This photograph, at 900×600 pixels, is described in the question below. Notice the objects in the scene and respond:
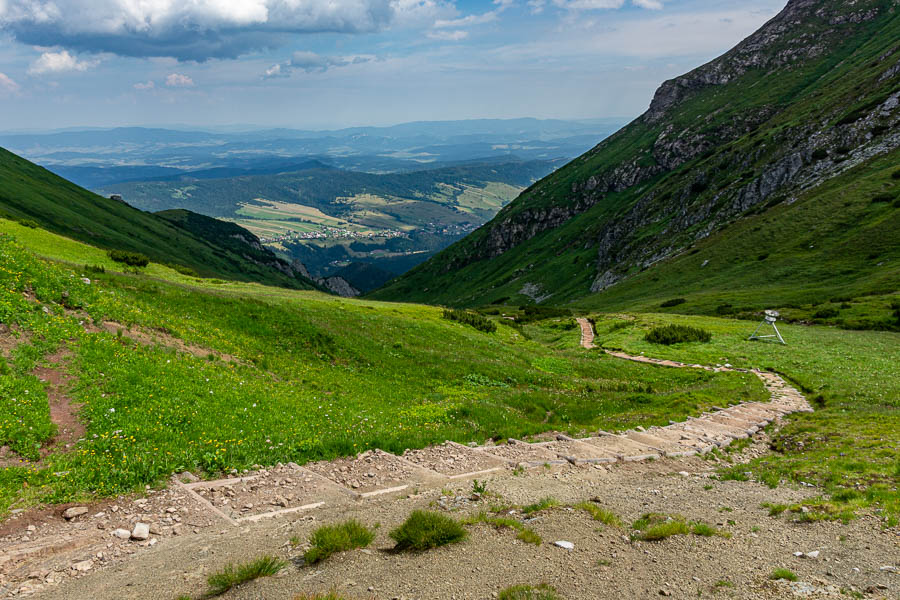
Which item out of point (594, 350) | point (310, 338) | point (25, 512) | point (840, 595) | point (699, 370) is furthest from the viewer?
point (594, 350)

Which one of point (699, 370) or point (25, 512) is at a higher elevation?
point (25, 512)

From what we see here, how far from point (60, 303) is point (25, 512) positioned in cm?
1356

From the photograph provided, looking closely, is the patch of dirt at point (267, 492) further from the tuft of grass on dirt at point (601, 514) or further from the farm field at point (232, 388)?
the tuft of grass on dirt at point (601, 514)

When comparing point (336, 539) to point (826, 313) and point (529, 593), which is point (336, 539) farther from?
point (826, 313)

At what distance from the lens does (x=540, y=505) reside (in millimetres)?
12219

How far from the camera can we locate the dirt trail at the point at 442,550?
855 cm

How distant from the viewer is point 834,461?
15766 mm

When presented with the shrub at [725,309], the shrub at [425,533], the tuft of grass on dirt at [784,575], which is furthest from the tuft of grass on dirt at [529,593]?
the shrub at [725,309]

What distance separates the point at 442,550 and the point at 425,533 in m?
0.52

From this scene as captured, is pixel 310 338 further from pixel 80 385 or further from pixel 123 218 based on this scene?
pixel 123 218

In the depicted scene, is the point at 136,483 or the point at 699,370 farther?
the point at 699,370

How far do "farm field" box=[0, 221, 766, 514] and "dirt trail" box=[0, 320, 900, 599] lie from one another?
1474mm

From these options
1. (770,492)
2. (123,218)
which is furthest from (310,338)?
(123,218)

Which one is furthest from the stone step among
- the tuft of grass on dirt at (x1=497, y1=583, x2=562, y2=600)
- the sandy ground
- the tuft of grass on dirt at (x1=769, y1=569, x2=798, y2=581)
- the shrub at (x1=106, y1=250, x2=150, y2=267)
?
the shrub at (x1=106, y1=250, x2=150, y2=267)
